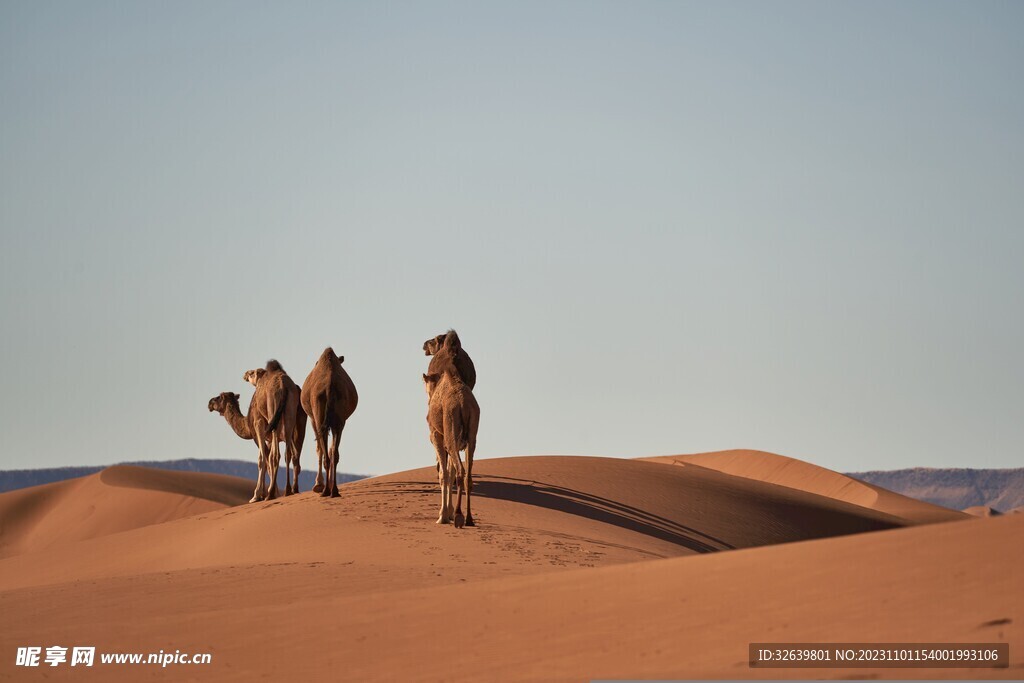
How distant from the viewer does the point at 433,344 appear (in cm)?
2773

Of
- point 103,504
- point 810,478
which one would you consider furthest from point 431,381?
point 810,478

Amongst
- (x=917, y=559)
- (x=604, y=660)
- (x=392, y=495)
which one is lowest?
(x=604, y=660)

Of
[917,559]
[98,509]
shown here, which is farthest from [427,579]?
[98,509]

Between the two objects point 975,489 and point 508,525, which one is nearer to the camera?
point 508,525

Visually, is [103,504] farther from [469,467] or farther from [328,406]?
[469,467]

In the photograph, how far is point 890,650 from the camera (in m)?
10.4

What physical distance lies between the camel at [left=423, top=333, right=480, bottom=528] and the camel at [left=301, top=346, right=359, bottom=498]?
335 centimetres

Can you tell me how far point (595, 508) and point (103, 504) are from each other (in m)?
43.2

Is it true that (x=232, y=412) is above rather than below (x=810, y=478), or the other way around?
below

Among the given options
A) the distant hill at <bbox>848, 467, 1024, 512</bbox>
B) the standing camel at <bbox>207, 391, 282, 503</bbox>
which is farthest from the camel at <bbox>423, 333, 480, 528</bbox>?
the distant hill at <bbox>848, 467, 1024, 512</bbox>

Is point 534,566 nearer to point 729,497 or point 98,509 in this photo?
point 729,497

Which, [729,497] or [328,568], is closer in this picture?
[328,568]

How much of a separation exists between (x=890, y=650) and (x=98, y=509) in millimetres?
58609

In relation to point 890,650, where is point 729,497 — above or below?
above
